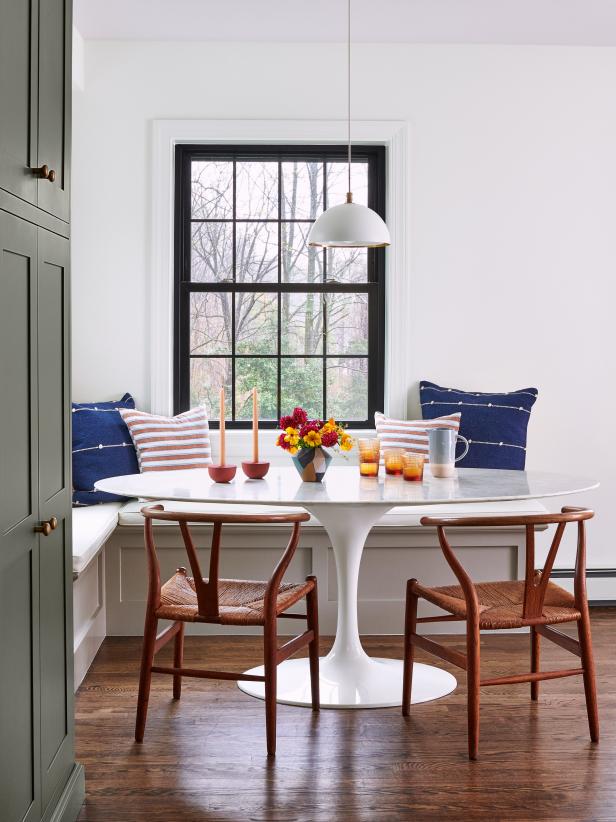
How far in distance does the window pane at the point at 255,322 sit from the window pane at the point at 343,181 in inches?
25.1

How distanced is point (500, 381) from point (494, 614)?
2258 mm

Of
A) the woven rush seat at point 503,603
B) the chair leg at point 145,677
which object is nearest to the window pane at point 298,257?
the woven rush seat at point 503,603

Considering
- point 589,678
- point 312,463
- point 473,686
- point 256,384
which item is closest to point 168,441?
point 256,384

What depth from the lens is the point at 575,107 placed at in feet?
16.5

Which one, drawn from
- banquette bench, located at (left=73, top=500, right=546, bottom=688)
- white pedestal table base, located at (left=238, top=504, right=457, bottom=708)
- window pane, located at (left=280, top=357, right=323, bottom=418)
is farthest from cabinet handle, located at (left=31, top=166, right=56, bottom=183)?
window pane, located at (left=280, top=357, right=323, bottom=418)

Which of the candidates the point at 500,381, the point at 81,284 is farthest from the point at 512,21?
the point at 81,284

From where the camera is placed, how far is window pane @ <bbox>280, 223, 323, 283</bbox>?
5113 mm

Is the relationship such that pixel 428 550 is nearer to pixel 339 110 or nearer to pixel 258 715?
pixel 258 715

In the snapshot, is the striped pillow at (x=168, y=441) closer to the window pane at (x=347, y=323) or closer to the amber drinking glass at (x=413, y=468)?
the window pane at (x=347, y=323)

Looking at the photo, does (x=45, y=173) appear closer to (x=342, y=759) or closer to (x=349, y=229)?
(x=349, y=229)

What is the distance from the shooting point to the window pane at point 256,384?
5.14 meters

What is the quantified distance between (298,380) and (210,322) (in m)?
0.58

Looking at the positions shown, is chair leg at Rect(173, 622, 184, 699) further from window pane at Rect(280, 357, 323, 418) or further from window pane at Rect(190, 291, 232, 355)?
window pane at Rect(190, 291, 232, 355)

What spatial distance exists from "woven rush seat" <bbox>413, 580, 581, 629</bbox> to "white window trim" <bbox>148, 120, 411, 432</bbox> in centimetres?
191
